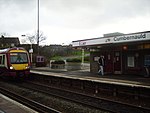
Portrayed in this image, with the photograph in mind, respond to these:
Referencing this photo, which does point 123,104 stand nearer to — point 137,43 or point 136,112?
point 136,112

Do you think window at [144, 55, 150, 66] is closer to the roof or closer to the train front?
the roof

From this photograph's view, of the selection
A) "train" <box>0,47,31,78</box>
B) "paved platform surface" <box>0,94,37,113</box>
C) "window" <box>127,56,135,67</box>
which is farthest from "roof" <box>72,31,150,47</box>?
"paved platform surface" <box>0,94,37,113</box>

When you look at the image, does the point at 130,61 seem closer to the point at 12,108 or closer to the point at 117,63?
the point at 117,63

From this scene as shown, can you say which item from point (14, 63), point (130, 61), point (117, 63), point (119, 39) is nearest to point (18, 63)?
point (14, 63)

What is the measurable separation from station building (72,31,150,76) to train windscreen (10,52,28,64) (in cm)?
612

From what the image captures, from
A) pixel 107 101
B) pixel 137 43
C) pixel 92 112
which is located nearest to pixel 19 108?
pixel 92 112

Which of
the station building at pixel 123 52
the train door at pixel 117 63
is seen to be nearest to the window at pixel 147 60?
the station building at pixel 123 52

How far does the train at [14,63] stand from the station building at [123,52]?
20.7 ft

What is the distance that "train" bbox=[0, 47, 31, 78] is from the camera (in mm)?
20263

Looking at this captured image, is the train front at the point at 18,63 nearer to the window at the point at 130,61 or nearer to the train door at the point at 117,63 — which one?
the train door at the point at 117,63

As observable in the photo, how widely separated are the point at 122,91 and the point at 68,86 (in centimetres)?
547

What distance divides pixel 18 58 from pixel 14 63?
0.60 m

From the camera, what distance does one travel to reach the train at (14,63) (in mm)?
20263

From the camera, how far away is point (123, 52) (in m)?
22.3
